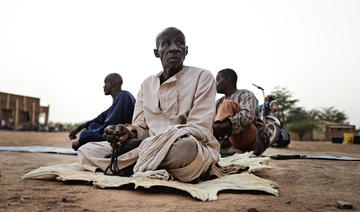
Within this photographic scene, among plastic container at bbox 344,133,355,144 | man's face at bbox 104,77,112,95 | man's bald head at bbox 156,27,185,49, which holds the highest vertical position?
man's bald head at bbox 156,27,185,49

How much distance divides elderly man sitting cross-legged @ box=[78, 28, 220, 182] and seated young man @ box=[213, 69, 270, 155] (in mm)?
830

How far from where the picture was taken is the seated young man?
345cm

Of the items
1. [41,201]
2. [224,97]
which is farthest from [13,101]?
[41,201]

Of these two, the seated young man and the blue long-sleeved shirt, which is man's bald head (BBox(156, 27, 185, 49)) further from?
the blue long-sleeved shirt

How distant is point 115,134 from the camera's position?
2.46 metres

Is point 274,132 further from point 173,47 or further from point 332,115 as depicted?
point 332,115

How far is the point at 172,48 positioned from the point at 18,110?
24726 mm

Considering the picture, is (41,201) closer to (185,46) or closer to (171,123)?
(171,123)

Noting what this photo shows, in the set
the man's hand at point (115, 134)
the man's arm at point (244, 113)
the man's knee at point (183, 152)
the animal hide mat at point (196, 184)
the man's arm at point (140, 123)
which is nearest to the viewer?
the animal hide mat at point (196, 184)

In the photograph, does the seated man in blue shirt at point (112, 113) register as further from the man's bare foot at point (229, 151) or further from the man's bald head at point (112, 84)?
the man's bare foot at point (229, 151)

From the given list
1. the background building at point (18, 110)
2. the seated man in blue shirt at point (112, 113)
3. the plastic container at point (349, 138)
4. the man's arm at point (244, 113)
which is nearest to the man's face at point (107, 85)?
the seated man in blue shirt at point (112, 113)

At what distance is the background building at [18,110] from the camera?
22.2 metres

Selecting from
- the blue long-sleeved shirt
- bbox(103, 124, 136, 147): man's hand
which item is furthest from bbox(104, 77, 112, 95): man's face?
bbox(103, 124, 136, 147): man's hand

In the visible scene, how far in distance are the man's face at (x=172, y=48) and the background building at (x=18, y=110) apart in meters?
23.5
